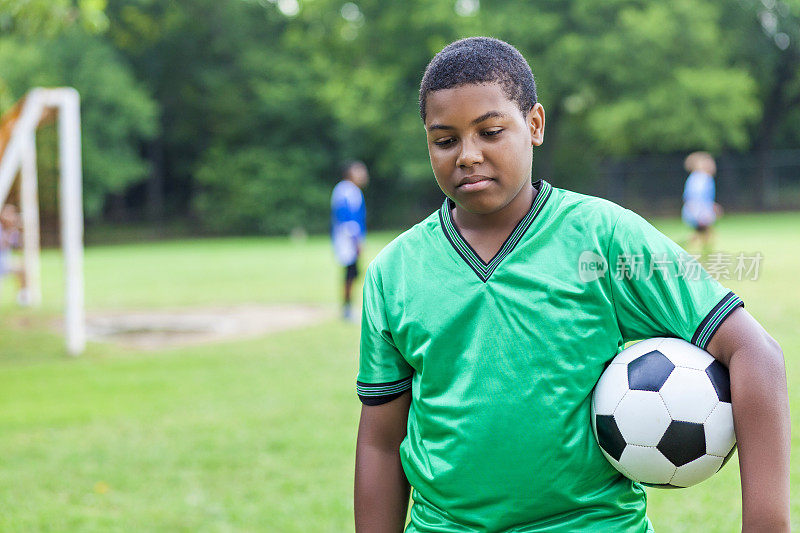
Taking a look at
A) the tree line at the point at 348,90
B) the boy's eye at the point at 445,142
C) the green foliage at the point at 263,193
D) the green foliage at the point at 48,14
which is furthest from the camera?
the green foliage at the point at 263,193

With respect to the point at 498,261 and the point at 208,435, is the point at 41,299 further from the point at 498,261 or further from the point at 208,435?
the point at 498,261

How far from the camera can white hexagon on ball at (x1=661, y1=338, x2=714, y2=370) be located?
1.68 meters

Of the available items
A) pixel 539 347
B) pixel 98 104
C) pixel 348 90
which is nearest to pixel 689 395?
pixel 539 347

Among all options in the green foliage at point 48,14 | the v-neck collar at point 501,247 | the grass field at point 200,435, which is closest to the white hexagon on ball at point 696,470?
the v-neck collar at point 501,247

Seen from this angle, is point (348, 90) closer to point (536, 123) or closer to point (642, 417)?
point (536, 123)

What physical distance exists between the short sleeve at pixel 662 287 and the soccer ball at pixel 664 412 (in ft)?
0.17

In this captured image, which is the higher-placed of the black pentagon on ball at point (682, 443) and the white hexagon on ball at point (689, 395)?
the white hexagon on ball at point (689, 395)

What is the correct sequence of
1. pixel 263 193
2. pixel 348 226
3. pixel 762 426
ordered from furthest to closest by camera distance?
1. pixel 263 193
2. pixel 348 226
3. pixel 762 426

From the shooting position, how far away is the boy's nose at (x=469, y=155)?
1.73m

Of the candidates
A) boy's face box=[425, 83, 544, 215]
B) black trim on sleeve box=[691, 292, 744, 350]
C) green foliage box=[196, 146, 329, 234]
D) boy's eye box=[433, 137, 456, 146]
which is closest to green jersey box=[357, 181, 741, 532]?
black trim on sleeve box=[691, 292, 744, 350]

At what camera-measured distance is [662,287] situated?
1676 mm

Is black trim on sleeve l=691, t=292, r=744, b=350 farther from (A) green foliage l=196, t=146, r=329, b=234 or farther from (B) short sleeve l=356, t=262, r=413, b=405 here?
(A) green foliage l=196, t=146, r=329, b=234

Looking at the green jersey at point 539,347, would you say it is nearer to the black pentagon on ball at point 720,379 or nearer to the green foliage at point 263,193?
the black pentagon on ball at point 720,379

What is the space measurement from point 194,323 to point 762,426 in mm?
9804
